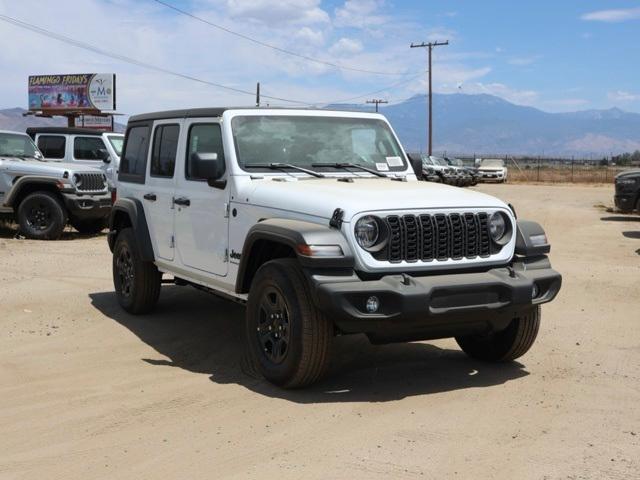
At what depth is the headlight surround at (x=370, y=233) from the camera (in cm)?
502

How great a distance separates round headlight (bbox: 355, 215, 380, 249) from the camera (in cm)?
502

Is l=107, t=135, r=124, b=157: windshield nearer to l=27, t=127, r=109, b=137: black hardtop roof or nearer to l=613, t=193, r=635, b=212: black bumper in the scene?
l=27, t=127, r=109, b=137: black hardtop roof

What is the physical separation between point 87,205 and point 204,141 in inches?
340

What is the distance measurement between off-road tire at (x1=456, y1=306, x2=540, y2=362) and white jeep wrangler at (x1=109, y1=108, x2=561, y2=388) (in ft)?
0.03

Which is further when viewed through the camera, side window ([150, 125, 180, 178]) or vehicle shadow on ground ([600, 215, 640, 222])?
vehicle shadow on ground ([600, 215, 640, 222])

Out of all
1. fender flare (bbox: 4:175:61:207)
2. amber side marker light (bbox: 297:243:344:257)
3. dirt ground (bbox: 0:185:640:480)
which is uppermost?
fender flare (bbox: 4:175:61:207)

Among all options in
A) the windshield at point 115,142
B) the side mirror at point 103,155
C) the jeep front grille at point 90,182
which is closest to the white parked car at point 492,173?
the windshield at point 115,142

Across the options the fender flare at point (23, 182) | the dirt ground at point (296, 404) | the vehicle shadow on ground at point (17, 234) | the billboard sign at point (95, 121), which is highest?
the billboard sign at point (95, 121)

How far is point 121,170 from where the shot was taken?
8.23 m

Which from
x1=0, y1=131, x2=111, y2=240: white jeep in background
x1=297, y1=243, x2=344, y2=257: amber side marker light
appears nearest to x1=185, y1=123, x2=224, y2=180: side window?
x1=297, y1=243, x2=344, y2=257: amber side marker light

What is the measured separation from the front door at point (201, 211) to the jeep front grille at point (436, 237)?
157 centimetres

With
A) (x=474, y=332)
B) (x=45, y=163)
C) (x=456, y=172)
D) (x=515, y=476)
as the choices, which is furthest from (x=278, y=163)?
(x=456, y=172)

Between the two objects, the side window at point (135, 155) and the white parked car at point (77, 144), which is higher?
the white parked car at point (77, 144)

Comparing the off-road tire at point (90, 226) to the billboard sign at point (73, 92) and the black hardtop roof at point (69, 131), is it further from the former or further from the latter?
the billboard sign at point (73, 92)
